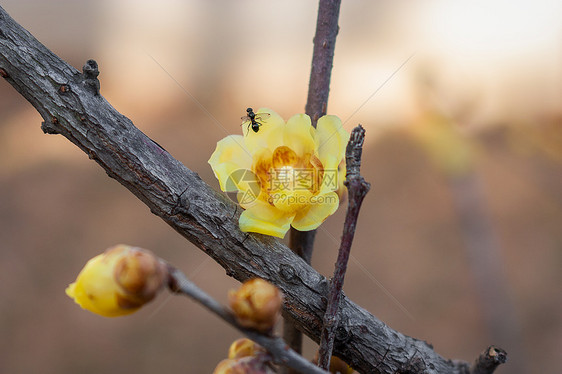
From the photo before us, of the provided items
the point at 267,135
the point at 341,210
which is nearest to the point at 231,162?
the point at 267,135

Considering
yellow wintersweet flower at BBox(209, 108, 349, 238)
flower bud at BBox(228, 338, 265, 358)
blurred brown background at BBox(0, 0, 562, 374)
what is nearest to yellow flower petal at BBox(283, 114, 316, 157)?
yellow wintersweet flower at BBox(209, 108, 349, 238)

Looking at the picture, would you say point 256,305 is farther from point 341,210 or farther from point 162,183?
point 341,210

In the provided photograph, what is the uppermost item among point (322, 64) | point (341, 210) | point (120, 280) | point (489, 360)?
point (341, 210)

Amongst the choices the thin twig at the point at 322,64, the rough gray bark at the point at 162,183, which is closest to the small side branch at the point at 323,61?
the thin twig at the point at 322,64

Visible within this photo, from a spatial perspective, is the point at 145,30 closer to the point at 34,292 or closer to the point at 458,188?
the point at 34,292

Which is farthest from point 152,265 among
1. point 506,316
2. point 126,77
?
point 126,77

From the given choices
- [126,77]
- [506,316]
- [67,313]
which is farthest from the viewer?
[126,77]
